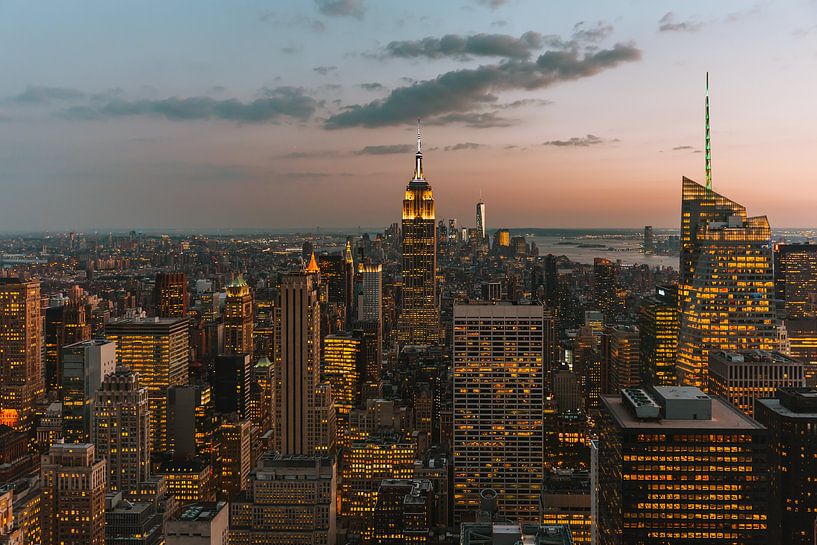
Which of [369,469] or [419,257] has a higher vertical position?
[419,257]

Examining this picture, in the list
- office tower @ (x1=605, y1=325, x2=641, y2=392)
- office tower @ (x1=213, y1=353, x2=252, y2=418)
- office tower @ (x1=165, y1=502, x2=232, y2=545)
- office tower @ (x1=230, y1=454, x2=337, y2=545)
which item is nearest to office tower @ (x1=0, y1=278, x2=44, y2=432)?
office tower @ (x1=213, y1=353, x2=252, y2=418)

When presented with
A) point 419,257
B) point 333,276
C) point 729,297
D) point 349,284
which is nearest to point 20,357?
point 333,276

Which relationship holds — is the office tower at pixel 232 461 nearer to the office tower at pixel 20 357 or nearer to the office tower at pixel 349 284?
the office tower at pixel 20 357

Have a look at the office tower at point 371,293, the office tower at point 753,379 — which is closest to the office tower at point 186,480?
the office tower at point 753,379

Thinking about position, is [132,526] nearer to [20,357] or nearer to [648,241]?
[20,357]

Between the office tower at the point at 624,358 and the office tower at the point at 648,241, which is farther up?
the office tower at the point at 648,241
